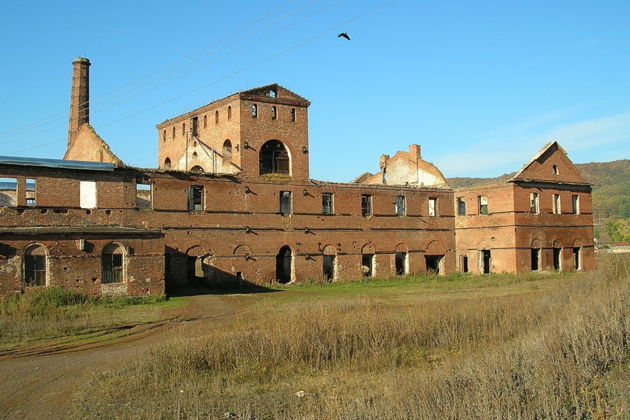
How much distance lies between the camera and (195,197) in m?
31.8

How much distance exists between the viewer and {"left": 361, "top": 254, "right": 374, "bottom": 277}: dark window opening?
37.7 metres

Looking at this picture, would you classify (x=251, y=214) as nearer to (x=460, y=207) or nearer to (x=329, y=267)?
(x=329, y=267)

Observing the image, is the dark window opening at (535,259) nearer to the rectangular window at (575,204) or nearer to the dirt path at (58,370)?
the rectangular window at (575,204)

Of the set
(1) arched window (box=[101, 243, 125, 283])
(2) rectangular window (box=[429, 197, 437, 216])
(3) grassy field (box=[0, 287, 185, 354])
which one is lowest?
(3) grassy field (box=[0, 287, 185, 354])

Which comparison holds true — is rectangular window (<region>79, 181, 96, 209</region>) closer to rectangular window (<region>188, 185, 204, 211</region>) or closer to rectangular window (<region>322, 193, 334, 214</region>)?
rectangular window (<region>188, 185, 204, 211</region>)

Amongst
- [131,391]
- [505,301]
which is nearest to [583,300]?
[505,301]

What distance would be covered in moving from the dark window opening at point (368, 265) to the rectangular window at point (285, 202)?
5.76 metres

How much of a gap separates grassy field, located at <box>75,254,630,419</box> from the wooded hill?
4135 inches

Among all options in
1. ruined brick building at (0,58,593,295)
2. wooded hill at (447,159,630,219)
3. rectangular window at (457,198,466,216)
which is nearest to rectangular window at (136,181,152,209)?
ruined brick building at (0,58,593,295)

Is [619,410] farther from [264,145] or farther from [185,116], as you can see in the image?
[185,116]

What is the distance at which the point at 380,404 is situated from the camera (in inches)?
376

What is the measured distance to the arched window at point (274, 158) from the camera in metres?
34.8

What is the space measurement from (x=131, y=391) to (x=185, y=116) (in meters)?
29.2

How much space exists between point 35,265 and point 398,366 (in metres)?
15.3
